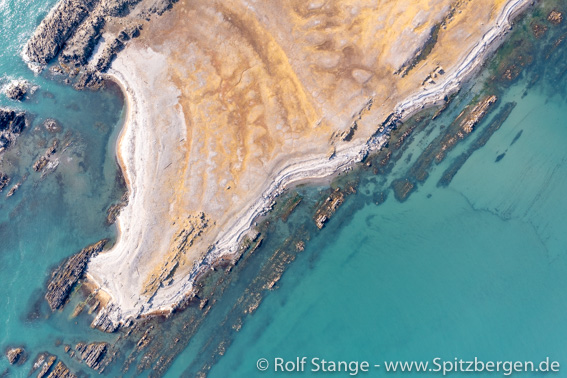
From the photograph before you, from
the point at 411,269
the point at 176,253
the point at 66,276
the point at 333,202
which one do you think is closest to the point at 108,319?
the point at 66,276

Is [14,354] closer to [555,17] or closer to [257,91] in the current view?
[257,91]

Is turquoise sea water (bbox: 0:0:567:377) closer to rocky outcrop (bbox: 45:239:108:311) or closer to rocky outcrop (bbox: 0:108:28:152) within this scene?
rocky outcrop (bbox: 45:239:108:311)

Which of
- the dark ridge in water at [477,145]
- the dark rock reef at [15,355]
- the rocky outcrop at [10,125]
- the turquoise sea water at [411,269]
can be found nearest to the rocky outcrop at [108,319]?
the turquoise sea water at [411,269]

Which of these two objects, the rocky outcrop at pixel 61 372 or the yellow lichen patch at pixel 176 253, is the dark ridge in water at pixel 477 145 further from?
the rocky outcrop at pixel 61 372

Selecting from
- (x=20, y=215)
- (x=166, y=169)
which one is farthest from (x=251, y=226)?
(x=20, y=215)

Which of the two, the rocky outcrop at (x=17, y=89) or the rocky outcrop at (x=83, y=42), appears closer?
the rocky outcrop at (x=83, y=42)

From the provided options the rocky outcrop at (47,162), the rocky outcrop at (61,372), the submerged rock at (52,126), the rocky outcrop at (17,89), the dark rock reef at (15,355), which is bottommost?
the dark rock reef at (15,355)

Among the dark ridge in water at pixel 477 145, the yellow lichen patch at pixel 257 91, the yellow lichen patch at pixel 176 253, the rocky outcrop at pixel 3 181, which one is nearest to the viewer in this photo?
the yellow lichen patch at pixel 257 91

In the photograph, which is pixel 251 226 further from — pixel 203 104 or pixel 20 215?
pixel 20 215
